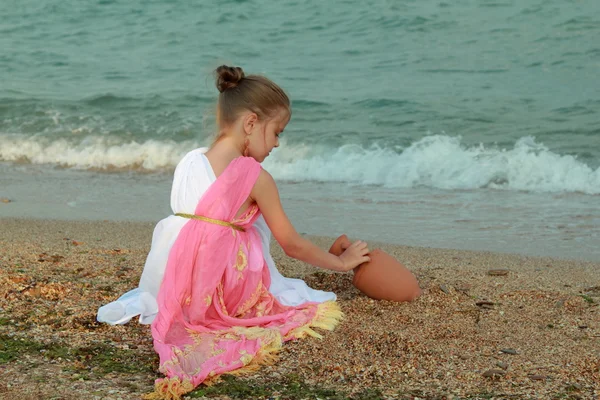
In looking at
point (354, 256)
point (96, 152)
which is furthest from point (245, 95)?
point (96, 152)

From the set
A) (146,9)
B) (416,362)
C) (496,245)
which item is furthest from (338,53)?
(416,362)

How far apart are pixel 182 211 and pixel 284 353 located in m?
0.80

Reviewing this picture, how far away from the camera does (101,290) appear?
13.2 ft

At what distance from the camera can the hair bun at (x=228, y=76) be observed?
11.2ft

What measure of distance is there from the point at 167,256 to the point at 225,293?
1.04 feet

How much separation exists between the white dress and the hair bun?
31cm

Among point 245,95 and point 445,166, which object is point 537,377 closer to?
point 245,95

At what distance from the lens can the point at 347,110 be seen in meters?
11.1

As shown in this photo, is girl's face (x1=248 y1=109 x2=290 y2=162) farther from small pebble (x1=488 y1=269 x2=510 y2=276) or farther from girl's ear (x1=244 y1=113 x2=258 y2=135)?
small pebble (x1=488 y1=269 x2=510 y2=276)

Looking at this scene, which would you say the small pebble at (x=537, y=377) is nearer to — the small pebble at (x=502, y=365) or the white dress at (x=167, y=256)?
the small pebble at (x=502, y=365)

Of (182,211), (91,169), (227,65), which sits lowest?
(91,169)

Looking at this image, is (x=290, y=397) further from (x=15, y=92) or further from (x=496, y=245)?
(x=15, y=92)

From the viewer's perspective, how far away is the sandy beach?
2777 mm

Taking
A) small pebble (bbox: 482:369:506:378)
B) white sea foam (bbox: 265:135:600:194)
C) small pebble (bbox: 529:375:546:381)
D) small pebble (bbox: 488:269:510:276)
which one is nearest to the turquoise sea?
white sea foam (bbox: 265:135:600:194)
